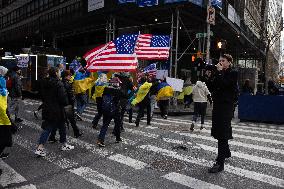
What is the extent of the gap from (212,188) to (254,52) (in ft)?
110

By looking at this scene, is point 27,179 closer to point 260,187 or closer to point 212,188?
point 212,188

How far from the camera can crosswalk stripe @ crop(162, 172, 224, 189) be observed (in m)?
5.41

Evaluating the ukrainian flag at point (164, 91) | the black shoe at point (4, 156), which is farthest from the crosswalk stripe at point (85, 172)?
the ukrainian flag at point (164, 91)

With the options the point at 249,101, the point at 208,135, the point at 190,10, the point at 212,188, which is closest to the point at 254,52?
the point at 190,10

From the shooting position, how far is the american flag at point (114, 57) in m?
10.4

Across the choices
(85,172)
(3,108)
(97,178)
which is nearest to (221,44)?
(85,172)

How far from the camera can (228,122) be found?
6.24 meters

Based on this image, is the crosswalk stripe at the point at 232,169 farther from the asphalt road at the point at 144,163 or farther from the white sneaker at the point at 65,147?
the white sneaker at the point at 65,147

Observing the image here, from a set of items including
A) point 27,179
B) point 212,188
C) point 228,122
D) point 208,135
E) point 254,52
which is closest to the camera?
point 212,188

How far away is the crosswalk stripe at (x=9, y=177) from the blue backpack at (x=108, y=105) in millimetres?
2618

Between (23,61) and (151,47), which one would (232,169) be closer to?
(151,47)

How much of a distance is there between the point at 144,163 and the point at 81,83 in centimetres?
645

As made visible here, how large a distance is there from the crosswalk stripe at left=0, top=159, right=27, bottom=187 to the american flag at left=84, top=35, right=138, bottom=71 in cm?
467

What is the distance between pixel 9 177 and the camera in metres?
5.81
